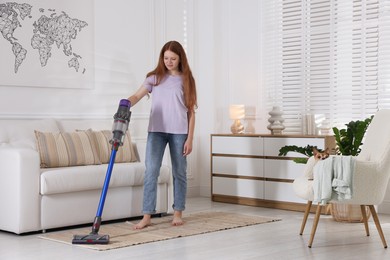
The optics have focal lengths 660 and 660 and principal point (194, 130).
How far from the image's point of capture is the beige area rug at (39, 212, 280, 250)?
170 inches

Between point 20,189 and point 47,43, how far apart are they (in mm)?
1690

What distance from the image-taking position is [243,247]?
410 cm

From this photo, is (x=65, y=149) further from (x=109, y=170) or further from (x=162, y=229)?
(x=162, y=229)

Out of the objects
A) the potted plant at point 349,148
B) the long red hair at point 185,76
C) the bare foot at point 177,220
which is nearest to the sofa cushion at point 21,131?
the long red hair at point 185,76

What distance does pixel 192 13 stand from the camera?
6.99m

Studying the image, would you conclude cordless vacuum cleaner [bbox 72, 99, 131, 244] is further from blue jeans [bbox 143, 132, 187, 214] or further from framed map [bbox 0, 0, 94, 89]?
framed map [bbox 0, 0, 94, 89]

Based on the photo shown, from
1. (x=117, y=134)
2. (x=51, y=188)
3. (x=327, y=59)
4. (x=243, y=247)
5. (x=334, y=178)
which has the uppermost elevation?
(x=327, y=59)

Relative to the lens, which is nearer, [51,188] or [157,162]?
[51,188]

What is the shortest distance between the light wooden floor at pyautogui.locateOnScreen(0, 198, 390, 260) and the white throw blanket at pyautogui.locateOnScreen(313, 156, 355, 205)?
33cm

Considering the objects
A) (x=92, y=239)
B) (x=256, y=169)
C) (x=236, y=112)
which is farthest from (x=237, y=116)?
(x=92, y=239)

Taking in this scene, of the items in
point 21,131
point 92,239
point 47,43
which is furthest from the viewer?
point 47,43

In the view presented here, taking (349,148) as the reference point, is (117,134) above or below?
above

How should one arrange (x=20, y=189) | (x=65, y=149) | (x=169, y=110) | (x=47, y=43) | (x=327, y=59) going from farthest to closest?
(x=327, y=59), (x=47, y=43), (x=65, y=149), (x=169, y=110), (x=20, y=189)

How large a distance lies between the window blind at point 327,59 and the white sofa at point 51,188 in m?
1.71
